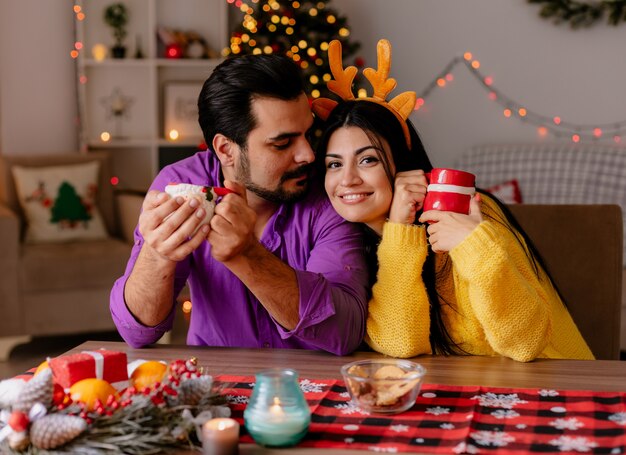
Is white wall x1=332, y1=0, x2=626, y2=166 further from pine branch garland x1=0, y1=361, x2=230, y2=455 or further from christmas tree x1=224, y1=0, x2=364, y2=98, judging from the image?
pine branch garland x1=0, y1=361, x2=230, y2=455

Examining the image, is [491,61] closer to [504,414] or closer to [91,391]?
[504,414]

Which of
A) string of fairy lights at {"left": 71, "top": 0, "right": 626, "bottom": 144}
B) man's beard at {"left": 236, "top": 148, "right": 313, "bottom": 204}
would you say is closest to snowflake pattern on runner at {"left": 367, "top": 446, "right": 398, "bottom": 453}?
man's beard at {"left": 236, "top": 148, "right": 313, "bottom": 204}

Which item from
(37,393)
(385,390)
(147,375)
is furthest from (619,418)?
(37,393)

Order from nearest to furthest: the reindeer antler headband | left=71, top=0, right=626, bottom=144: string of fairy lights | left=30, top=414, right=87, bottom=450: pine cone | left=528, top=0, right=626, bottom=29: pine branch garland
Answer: left=30, top=414, right=87, bottom=450: pine cone
the reindeer antler headband
left=528, top=0, right=626, bottom=29: pine branch garland
left=71, top=0, right=626, bottom=144: string of fairy lights

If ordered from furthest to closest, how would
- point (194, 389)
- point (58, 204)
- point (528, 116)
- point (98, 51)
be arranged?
point (98, 51)
point (528, 116)
point (58, 204)
point (194, 389)

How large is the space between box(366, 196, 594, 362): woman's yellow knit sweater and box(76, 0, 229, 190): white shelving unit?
12.0 feet

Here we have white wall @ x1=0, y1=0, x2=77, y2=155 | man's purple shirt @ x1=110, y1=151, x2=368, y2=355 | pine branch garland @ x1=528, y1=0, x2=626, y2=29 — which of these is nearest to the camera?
man's purple shirt @ x1=110, y1=151, x2=368, y2=355

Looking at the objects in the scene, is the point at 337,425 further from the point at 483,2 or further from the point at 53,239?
the point at 483,2

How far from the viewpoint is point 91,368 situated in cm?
120

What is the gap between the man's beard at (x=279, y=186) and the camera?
1.80m

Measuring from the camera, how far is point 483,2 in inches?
193

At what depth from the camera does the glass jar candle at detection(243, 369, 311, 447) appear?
3.61 feet

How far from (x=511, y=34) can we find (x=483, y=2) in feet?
0.81

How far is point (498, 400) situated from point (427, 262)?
1.51 feet
